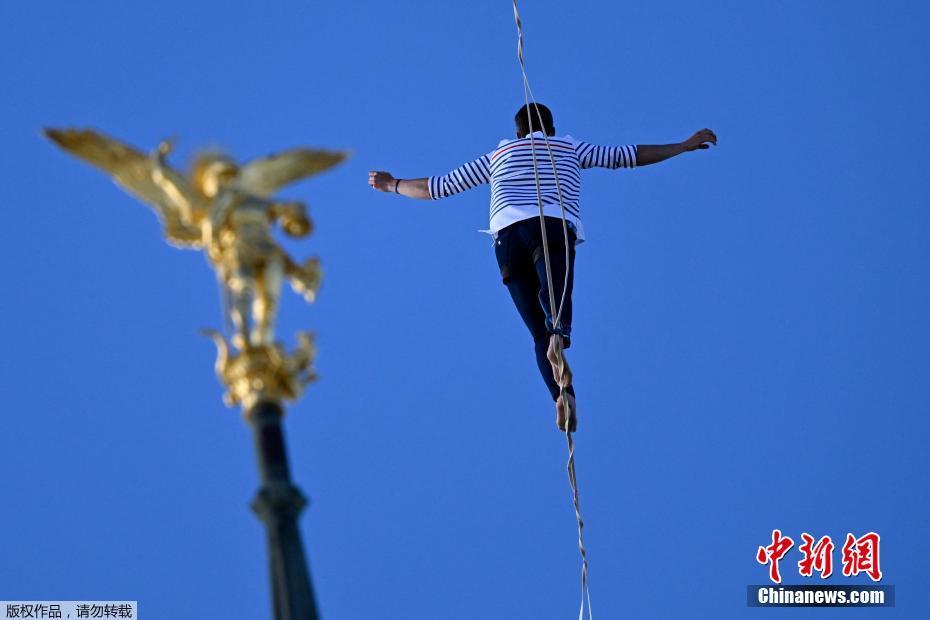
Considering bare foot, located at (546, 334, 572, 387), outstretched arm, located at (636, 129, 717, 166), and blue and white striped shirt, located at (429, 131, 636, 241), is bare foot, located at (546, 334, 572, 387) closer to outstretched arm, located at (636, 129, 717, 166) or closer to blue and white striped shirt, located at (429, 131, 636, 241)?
blue and white striped shirt, located at (429, 131, 636, 241)

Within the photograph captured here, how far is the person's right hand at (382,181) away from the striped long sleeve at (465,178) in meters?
0.52

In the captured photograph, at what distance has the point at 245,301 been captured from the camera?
9.08 m

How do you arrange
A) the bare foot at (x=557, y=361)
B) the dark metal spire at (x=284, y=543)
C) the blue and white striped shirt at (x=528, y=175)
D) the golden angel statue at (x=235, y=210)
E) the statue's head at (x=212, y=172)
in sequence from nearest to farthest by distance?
1. the dark metal spire at (x=284, y=543)
2. the golden angel statue at (x=235, y=210)
3. the statue's head at (x=212, y=172)
4. the bare foot at (x=557, y=361)
5. the blue and white striped shirt at (x=528, y=175)

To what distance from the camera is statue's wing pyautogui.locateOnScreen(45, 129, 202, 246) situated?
9.80m

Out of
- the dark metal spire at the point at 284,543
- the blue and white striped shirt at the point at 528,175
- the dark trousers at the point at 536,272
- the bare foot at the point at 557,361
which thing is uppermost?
the blue and white striped shirt at the point at 528,175

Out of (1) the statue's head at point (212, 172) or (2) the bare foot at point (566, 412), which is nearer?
(1) the statue's head at point (212, 172)

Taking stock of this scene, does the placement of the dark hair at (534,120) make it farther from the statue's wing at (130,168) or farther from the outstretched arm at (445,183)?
the statue's wing at (130,168)

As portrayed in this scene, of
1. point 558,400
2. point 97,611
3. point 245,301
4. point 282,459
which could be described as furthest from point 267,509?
point 97,611

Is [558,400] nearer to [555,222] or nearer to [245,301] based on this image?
[555,222]

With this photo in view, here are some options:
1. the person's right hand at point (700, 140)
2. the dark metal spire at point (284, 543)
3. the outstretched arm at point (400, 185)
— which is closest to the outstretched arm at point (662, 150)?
the person's right hand at point (700, 140)

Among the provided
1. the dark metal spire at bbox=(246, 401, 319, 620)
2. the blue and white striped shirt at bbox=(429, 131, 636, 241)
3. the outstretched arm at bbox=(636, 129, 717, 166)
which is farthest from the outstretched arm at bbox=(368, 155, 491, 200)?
the dark metal spire at bbox=(246, 401, 319, 620)

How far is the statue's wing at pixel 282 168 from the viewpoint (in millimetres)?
9656

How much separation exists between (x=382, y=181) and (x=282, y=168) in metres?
6.56

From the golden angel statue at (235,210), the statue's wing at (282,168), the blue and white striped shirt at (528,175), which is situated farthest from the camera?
the blue and white striped shirt at (528,175)
